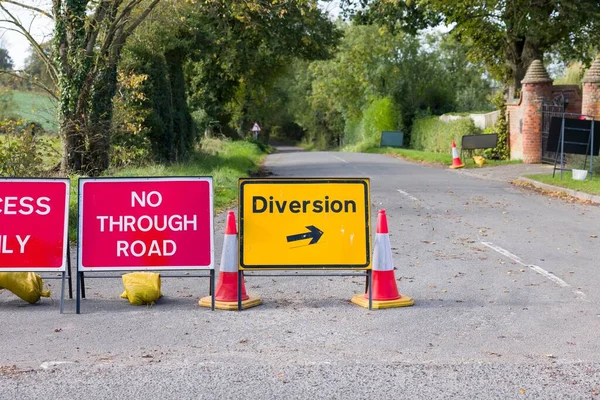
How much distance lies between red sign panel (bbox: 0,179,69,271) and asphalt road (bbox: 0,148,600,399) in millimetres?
485

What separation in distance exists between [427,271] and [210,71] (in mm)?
26977

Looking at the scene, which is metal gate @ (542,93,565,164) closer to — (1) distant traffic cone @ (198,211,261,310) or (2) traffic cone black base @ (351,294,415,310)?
(2) traffic cone black base @ (351,294,415,310)

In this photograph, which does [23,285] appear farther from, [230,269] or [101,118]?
[101,118]

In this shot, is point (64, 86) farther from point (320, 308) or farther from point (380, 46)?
point (380, 46)

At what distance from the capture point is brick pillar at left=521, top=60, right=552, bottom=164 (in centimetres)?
2794

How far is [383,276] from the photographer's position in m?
7.96

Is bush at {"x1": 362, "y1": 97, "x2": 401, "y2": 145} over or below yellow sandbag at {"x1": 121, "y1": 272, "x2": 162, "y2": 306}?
over

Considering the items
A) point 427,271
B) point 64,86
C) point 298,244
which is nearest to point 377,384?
point 298,244

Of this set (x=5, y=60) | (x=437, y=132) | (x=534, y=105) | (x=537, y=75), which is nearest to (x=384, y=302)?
(x=5, y=60)

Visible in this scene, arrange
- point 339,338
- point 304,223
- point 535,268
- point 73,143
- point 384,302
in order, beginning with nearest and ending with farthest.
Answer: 1. point 339,338
2. point 384,302
3. point 304,223
4. point 535,268
5. point 73,143

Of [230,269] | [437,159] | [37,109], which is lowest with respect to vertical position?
[437,159]

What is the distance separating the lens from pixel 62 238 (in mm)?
8039

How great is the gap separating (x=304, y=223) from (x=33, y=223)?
2.59 metres

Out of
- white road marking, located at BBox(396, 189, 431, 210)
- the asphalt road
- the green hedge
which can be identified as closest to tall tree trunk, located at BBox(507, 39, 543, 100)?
the green hedge
